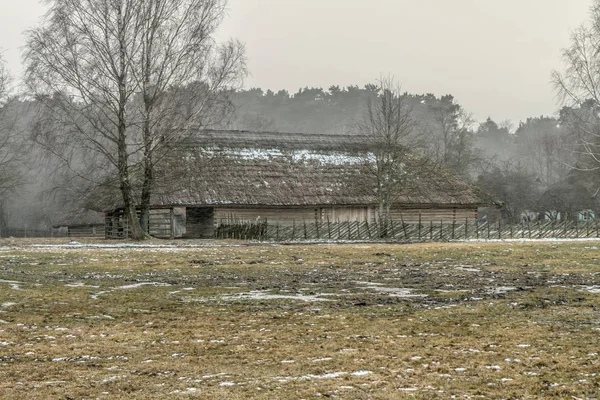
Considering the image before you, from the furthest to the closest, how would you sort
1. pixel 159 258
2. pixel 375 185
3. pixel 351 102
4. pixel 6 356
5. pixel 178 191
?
pixel 351 102
pixel 375 185
pixel 178 191
pixel 159 258
pixel 6 356

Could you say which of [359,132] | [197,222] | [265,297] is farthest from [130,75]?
[359,132]

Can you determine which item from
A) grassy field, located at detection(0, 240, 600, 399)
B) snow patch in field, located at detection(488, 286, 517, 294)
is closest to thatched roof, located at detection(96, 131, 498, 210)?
grassy field, located at detection(0, 240, 600, 399)

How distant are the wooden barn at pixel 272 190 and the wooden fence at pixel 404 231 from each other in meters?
3.89

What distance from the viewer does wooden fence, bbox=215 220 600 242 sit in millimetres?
39719

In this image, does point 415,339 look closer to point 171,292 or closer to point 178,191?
point 171,292

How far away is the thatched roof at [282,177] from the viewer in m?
45.8

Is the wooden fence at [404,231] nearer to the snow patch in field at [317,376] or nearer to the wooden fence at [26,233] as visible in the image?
the snow patch in field at [317,376]

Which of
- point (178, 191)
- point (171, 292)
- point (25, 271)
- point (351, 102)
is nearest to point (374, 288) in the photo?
point (171, 292)

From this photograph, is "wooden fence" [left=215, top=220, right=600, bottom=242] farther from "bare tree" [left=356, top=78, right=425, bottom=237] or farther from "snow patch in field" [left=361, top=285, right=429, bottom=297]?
"snow patch in field" [left=361, top=285, right=429, bottom=297]

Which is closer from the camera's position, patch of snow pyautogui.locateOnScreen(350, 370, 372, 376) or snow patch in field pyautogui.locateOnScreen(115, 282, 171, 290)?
patch of snow pyautogui.locateOnScreen(350, 370, 372, 376)

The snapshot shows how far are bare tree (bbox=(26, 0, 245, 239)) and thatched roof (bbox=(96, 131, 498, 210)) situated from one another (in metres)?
5.75

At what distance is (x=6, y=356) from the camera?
319 inches

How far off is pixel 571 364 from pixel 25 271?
15647mm

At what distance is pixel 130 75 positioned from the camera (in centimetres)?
3581
